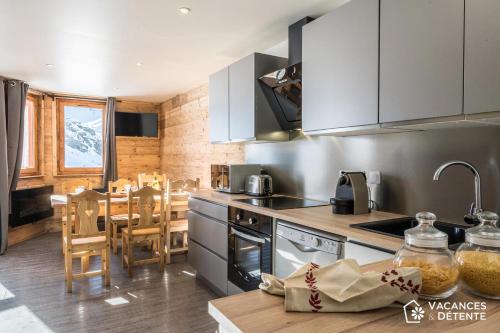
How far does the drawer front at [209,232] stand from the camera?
2850mm

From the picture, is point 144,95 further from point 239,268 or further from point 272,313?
point 272,313

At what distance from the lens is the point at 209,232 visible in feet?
10.1

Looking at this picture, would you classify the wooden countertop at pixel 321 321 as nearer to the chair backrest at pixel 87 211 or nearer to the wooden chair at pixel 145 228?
the chair backrest at pixel 87 211

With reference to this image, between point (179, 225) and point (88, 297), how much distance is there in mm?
1331

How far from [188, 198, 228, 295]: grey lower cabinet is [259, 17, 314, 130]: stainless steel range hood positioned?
99 cm

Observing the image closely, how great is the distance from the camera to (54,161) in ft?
19.0

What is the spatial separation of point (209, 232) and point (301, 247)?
1.28 metres

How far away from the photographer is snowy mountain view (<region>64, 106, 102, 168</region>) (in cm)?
597

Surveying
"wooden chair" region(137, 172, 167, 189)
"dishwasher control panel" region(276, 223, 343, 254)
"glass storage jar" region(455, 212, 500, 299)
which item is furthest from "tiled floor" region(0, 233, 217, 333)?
"glass storage jar" region(455, 212, 500, 299)

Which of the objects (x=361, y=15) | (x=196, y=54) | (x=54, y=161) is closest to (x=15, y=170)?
(x=54, y=161)

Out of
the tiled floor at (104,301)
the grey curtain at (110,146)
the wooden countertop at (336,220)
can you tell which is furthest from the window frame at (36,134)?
the wooden countertop at (336,220)

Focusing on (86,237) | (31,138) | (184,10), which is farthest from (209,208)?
(31,138)

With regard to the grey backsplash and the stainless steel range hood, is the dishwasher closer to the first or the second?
the grey backsplash

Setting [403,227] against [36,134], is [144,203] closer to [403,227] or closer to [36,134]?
[403,227]
